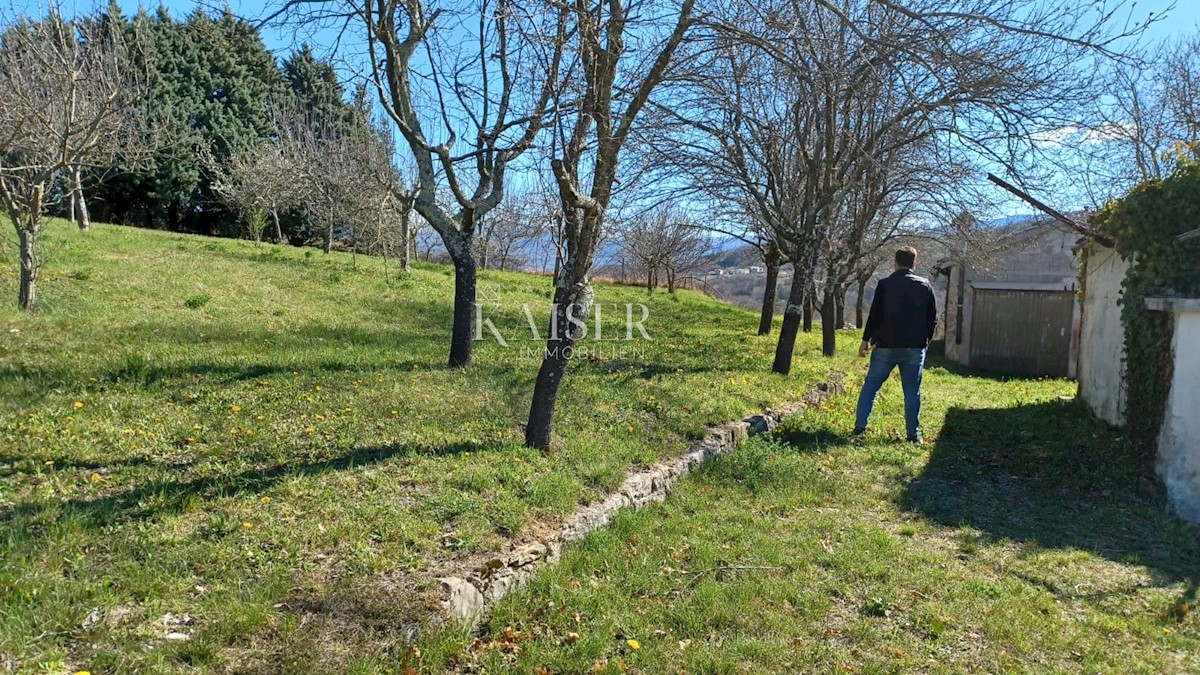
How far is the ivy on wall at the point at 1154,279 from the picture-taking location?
209 inches

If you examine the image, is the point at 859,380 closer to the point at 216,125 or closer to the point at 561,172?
the point at 561,172

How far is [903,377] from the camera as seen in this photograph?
6.48 meters

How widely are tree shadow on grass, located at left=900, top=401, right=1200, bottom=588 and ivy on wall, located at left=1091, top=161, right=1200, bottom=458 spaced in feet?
1.44

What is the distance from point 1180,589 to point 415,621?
4091 mm

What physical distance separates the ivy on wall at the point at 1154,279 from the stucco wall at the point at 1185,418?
260 mm

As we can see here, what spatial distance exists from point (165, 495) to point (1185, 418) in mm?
6755

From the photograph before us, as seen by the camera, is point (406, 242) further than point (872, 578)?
Yes

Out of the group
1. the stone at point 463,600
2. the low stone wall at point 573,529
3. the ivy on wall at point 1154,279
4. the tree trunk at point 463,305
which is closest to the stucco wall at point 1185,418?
the ivy on wall at point 1154,279

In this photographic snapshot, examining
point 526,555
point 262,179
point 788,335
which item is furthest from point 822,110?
point 262,179

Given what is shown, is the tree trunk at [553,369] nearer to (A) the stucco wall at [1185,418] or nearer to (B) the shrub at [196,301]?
(A) the stucco wall at [1185,418]

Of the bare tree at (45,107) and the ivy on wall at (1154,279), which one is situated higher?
the bare tree at (45,107)

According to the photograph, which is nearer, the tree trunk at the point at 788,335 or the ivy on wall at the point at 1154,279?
the ivy on wall at the point at 1154,279

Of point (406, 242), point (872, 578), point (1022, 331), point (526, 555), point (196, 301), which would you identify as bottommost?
point (872, 578)

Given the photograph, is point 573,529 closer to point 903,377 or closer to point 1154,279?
point 903,377
